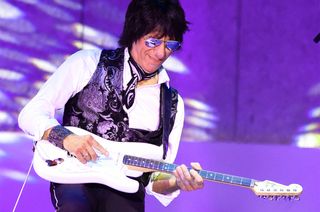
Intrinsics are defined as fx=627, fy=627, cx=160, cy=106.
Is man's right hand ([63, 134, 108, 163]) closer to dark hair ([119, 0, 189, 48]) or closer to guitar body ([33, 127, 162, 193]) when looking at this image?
guitar body ([33, 127, 162, 193])

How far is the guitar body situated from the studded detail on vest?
0.05 meters

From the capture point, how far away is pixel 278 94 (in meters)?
3.27

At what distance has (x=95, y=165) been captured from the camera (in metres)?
2.27

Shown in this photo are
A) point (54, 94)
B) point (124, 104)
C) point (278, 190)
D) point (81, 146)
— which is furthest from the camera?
point (124, 104)

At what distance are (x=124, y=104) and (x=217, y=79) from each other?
1021 millimetres

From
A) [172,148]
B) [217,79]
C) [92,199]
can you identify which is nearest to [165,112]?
[172,148]

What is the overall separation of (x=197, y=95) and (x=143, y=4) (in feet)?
3.31

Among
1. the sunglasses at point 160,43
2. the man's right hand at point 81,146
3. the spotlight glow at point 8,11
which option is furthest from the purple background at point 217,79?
the man's right hand at point 81,146

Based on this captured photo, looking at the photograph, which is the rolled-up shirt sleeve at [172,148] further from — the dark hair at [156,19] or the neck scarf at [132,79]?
the dark hair at [156,19]

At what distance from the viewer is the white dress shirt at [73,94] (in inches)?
91.0

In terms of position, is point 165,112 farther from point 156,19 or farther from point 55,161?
point 55,161

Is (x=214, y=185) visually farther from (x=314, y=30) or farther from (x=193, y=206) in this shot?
(x=314, y=30)

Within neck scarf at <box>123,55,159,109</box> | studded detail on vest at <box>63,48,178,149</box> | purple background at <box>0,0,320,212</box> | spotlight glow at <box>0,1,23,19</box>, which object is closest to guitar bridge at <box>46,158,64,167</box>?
studded detail on vest at <box>63,48,178,149</box>

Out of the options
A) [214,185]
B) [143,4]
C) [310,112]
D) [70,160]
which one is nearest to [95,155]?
[70,160]
